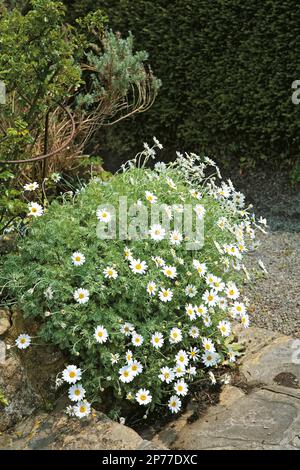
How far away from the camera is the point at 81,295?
123 inches

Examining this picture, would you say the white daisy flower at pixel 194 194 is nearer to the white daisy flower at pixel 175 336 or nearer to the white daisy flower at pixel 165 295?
the white daisy flower at pixel 165 295

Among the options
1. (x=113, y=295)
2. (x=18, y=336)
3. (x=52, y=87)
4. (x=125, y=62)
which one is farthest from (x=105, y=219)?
(x=125, y=62)

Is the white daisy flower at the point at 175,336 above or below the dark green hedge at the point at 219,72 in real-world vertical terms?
below

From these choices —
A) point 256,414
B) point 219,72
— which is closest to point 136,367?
point 256,414

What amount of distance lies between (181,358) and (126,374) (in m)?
0.30

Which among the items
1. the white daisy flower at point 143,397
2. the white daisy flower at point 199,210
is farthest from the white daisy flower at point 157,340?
the white daisy flower at point 199,210

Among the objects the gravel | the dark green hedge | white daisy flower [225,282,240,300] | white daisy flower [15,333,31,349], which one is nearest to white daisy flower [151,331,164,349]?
white daisy flower [225,282,240,300]

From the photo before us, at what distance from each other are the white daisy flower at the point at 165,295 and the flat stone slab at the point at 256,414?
0.58 metres

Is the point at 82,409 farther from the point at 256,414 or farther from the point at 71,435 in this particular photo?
the point at 256,414

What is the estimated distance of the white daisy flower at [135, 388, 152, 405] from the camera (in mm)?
3141

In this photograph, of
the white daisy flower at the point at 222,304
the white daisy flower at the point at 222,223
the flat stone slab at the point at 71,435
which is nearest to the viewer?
the flat stone slab at the point at 71,435

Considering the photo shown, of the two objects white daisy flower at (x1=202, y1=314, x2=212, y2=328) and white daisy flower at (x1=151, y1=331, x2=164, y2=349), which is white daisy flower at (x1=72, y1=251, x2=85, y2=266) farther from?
white daisy flower at (x1=202, y1=314, x2=212, y2=328)

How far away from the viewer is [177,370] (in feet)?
10.6

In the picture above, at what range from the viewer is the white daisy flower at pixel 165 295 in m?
3.22
